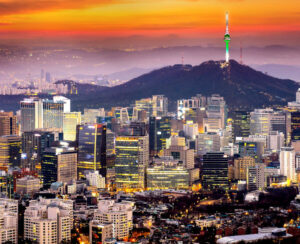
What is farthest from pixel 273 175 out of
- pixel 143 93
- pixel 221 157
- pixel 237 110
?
pixel 143 93

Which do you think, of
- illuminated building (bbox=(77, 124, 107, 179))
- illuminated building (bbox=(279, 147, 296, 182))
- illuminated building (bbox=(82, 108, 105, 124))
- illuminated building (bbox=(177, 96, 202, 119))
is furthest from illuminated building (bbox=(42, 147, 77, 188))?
illuminated building (bbox=(177, 96, 202, 119))

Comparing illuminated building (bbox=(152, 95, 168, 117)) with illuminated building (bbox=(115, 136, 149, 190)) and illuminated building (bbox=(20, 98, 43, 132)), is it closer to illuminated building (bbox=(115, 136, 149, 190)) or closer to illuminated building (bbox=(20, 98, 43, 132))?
illuminated building (bbox=(20, 98, 43, 132))

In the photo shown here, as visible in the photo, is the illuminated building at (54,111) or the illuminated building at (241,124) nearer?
the illuminated building at (54,111)

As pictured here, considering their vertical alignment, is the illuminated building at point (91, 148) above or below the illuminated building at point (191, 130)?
below

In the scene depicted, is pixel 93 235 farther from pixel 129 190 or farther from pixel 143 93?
pixel 143 93

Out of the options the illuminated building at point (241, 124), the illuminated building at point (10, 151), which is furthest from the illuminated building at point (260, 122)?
the illuminated building at point (10, 151)

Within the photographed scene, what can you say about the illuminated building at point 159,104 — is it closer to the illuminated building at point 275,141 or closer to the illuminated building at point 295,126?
the illuminated building at point 295,126

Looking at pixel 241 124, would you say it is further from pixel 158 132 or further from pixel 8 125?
pixel 8 125

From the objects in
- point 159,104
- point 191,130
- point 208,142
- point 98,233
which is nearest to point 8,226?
point 98,233
